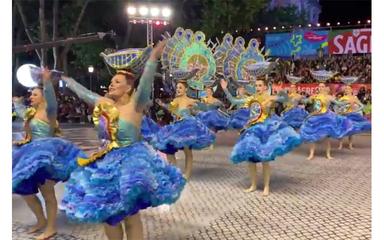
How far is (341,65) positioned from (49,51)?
12.1m

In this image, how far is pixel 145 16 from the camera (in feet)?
37.9

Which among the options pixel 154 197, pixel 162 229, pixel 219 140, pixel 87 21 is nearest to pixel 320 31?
pixel 219 140

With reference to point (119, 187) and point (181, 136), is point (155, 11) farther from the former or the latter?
point (119, 187)

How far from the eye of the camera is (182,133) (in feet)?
23.1

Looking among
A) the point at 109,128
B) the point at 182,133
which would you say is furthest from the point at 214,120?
the point at 109,128

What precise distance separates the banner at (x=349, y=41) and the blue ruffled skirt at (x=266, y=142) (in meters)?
12.1

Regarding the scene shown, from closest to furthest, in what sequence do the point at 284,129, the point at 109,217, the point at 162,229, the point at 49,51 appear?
the point at 109,217 → the point at 162,229 → the point at 284,129 → the point at 49,51

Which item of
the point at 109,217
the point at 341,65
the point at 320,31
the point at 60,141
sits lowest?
the point at 109,217

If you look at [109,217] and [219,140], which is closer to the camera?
[109,217]

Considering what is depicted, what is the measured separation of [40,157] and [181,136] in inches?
118

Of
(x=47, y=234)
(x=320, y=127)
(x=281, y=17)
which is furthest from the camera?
(x=281, y=17)

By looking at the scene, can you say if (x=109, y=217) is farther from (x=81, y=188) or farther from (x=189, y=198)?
(x=189, y=198)

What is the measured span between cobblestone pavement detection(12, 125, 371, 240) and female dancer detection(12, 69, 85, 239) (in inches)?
14.0

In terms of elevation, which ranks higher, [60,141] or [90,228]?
[60,141]
